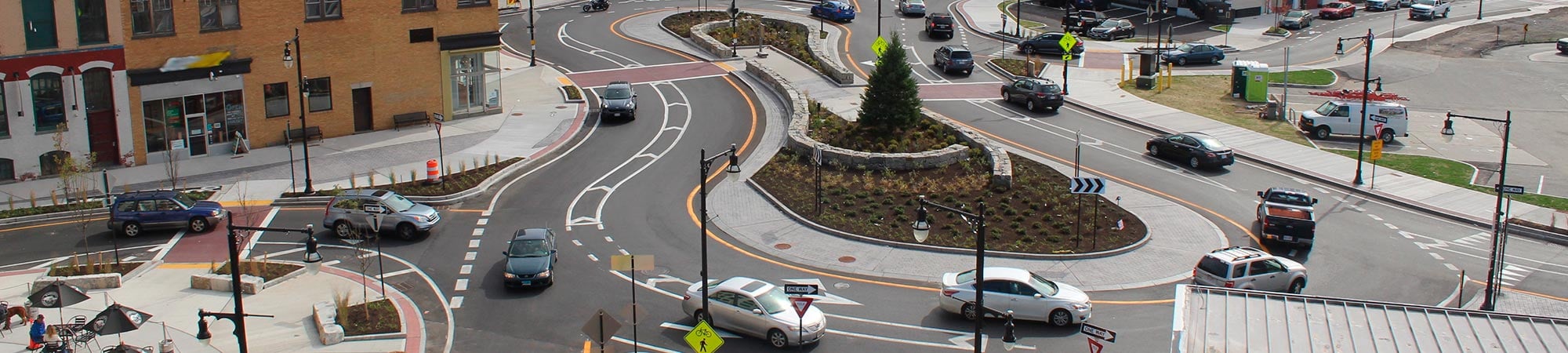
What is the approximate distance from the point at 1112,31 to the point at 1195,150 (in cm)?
3067

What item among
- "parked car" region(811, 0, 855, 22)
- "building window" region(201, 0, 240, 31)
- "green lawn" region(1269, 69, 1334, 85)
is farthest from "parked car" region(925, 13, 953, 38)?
"building window" region(201, 0, 240, 31)

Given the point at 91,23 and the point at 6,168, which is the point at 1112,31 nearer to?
the point at 91,23

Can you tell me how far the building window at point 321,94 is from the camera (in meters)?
50.7

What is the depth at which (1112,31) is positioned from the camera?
7775 cm

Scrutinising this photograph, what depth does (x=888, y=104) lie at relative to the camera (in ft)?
157

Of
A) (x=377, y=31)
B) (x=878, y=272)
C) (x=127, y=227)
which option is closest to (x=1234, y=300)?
(x=878, y=272)

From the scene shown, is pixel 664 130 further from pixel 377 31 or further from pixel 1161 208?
pixel 1161 208

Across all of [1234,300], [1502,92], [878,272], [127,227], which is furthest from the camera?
[1502,92]

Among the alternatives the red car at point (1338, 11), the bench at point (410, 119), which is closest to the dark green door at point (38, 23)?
the bench at point (410, 119)

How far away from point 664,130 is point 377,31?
11.5 metres

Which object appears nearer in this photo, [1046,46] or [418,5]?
[418,5]

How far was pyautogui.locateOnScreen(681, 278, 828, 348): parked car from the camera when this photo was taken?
29.5 metres

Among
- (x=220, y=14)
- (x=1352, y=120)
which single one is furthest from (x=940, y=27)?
(x=220, y=14)

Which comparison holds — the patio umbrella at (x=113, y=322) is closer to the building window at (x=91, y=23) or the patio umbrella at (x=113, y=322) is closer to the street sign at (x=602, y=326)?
the street sign at (x=602, y=326)
